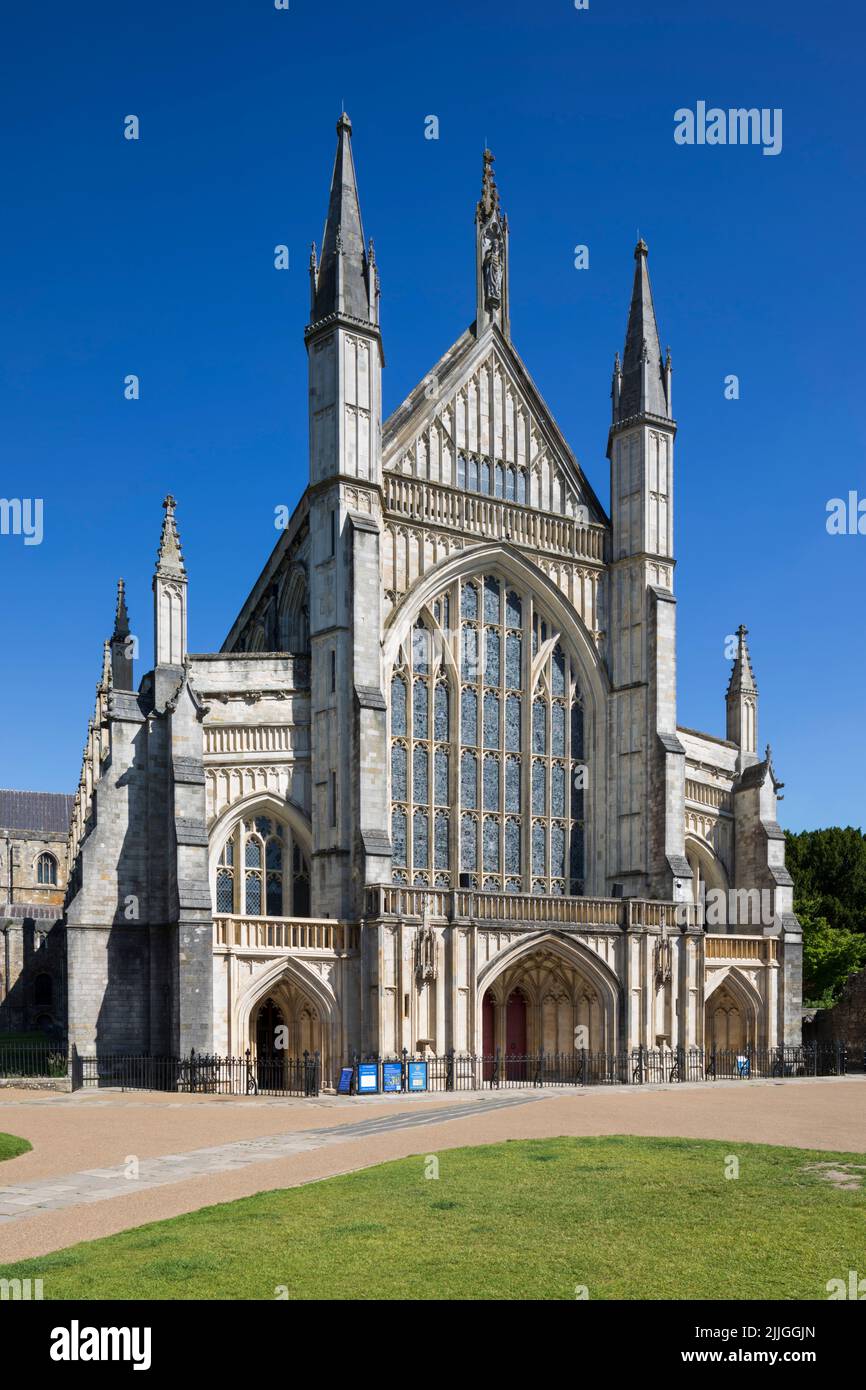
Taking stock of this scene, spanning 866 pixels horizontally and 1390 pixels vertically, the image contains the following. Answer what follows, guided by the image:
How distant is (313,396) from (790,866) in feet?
117

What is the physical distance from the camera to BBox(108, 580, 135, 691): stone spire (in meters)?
42.8

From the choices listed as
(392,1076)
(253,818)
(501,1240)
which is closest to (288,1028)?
(392,1076)

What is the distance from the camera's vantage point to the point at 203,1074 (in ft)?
103

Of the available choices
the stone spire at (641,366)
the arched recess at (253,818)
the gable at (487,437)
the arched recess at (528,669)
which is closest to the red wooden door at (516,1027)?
the arched recess at (528,669)

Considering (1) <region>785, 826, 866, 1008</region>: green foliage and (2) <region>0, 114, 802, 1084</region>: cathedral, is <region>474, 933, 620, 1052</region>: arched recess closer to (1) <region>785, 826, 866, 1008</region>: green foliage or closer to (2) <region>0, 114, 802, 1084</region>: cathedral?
(2) <region>0, 114, 802, 1084</region>: cathedral

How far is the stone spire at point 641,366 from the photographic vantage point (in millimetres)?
44031

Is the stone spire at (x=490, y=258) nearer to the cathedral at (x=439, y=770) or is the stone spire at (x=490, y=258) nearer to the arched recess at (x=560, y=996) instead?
the cathedral at (x=439, y=770)

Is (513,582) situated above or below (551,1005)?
above

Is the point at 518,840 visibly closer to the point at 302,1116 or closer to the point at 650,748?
the point at 650,748

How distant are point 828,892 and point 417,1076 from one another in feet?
118

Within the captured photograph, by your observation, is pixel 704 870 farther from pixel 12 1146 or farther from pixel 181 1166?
pixel 181 1166

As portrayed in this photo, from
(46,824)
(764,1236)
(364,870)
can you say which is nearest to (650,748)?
(364,870)

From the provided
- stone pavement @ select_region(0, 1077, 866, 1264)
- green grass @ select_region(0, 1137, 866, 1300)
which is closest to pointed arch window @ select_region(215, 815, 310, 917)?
stone pavement @ select_region(0, 1077, 866, 1264)

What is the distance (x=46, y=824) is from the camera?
3625 inches
